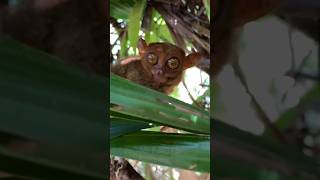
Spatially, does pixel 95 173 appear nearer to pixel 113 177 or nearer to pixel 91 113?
pixel 91 113

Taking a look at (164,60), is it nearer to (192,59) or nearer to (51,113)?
(192,59)

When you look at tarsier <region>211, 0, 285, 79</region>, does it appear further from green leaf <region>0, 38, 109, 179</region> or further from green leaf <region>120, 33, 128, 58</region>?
green leaf <region>120, 33, 128, 58</region>

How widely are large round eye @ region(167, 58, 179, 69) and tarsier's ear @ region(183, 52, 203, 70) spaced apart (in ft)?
0.07

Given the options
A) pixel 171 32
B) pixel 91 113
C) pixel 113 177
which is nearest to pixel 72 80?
pixel 91 113

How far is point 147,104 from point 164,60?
1.87 feet

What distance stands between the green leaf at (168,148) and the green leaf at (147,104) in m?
0.04

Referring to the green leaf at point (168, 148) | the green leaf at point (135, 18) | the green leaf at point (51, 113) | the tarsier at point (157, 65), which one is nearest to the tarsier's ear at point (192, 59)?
the tarsier at point (157, 65)

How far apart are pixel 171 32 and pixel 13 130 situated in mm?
628

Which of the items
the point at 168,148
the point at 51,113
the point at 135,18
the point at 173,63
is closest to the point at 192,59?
the point at 173,63

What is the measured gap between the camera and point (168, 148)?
64cm

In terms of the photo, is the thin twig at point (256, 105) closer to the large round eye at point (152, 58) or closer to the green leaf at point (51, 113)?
the green leaf at point (51, 113)

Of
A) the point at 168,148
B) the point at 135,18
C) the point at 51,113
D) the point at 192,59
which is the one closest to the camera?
the point at 51,113

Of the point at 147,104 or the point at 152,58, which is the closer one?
the point at 147,104

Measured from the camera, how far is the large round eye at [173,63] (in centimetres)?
111
